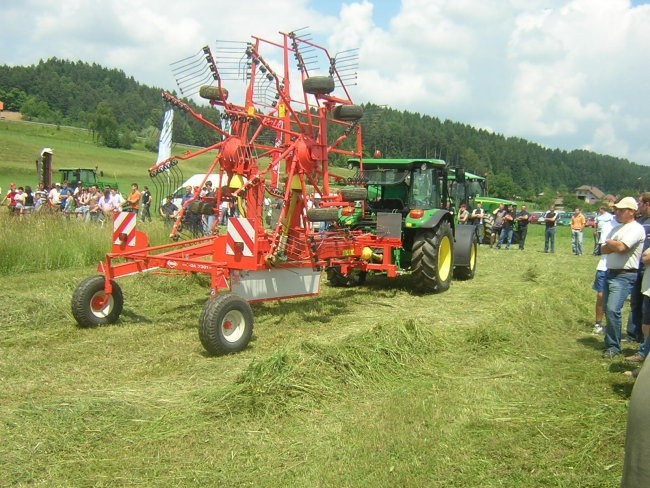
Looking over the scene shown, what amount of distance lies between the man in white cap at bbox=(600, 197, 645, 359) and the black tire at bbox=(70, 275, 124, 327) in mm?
5177

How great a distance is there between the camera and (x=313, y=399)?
4406mm

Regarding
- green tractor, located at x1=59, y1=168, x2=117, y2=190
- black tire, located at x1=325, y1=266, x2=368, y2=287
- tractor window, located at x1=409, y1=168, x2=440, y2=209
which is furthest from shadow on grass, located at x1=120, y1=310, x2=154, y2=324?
green tractor, located at x1=59, y1=168, x2=117, y2=190

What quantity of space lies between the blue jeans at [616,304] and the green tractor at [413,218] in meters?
3.43

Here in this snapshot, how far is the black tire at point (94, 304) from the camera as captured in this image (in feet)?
21.4

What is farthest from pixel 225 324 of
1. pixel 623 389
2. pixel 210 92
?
pixel 623 389

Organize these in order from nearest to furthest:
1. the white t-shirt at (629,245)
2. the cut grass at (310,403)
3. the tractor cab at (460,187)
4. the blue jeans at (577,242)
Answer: the cut grass at (310,403)
the white t-shirt at (629,245)
the tractor cab at (460,187)
the blue jeans at (577,242)

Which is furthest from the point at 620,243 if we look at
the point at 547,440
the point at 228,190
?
the point at 228,190

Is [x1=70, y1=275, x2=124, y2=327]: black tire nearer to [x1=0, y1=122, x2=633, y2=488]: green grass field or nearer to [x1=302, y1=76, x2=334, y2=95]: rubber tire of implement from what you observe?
[x1=0, y1=122, x2=633, y2=488]: green grass field

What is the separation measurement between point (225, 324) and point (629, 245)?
3.89m

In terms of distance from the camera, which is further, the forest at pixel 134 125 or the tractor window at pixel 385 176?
the forest at pixel 134 125

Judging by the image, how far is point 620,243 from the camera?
573cm

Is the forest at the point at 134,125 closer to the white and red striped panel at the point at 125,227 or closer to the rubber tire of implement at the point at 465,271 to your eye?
the rubber tire of implement at the point at 465,271

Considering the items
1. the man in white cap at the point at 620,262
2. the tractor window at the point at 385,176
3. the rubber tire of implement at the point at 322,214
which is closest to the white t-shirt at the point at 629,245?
the man in white cap at the point at 620,262

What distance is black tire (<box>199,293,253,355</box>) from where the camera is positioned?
220 inches
